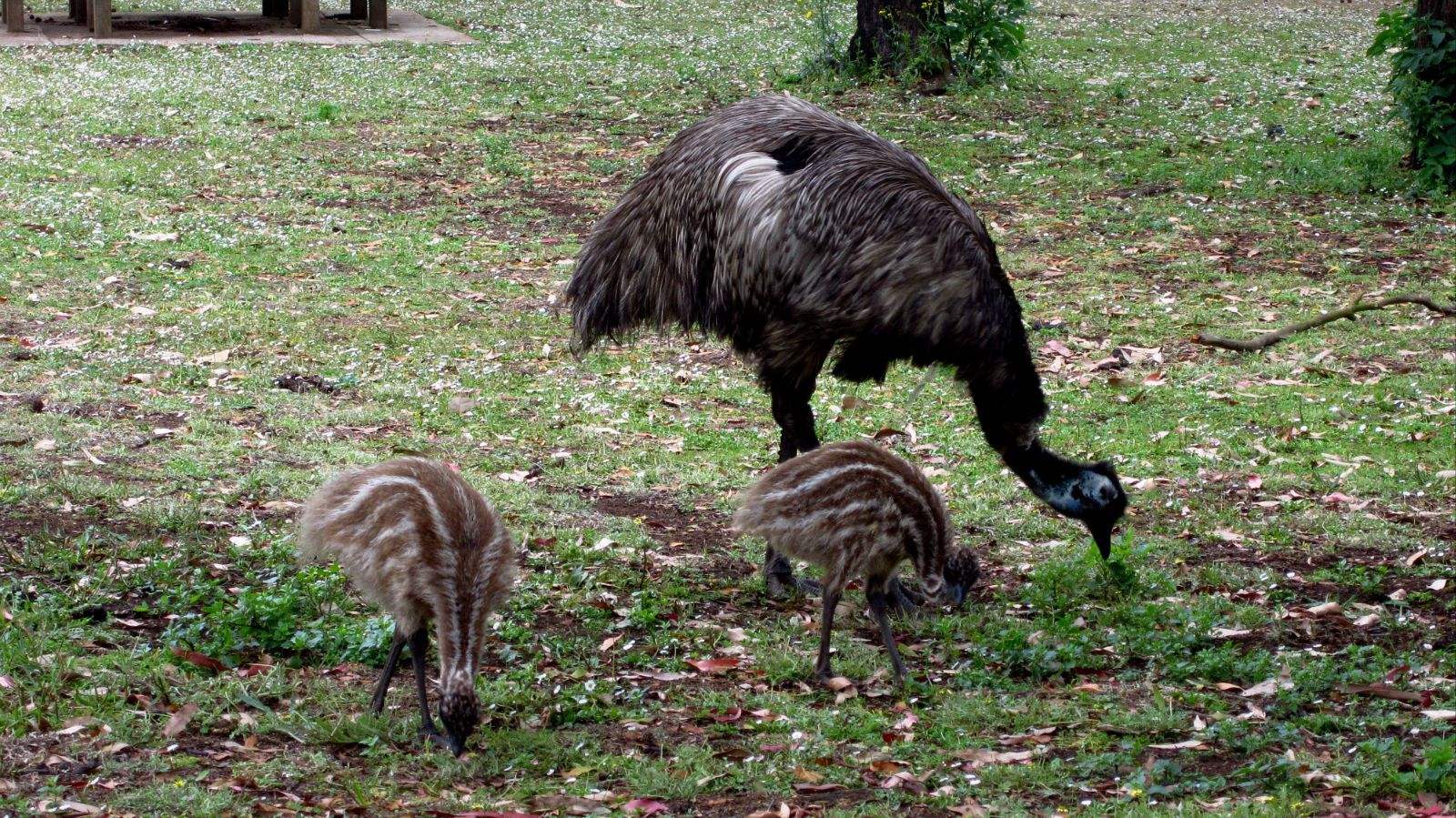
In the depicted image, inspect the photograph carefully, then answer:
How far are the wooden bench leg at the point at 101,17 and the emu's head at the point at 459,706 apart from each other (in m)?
20.0

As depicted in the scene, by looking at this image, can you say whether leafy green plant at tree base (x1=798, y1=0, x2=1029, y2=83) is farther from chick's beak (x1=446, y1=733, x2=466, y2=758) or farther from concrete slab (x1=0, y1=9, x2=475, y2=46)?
chick's beak (x1=446, y1=733, x2=466, y2=758)

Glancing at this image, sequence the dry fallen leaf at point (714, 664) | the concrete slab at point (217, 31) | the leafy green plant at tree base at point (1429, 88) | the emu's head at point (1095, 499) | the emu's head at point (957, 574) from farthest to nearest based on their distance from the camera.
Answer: the concrete slab at point (217, 31)
the leafy green plant at tree base at point (1429, 88)
the emu's head at point (1095, 499)
the emu's head at point (957, 574)
the dry fallen leaf at point (714, 664)

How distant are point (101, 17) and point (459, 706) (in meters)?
20.1

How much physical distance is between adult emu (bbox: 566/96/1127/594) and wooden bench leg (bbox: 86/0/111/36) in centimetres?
1763

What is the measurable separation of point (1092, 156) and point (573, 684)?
38.2 feet

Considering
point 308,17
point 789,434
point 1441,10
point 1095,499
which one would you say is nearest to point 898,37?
point 1441,10

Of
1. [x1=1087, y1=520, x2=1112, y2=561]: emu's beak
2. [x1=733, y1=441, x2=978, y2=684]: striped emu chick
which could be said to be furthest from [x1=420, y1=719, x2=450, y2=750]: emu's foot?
[x1=1087, y1=520, x2=1112, y2=561]: emu's beak

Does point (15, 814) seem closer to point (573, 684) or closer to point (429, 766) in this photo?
point (429, 766)

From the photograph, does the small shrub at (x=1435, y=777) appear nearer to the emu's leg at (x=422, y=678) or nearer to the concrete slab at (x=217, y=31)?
the emu's leg at (x=422, y=678)

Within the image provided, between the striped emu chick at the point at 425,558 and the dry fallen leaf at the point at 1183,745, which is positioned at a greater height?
the striped emu chick at the point at 425,558

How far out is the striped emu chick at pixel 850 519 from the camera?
6266mm

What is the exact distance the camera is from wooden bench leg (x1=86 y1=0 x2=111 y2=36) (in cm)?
2250

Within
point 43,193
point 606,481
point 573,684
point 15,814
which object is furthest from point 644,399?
point 43,193

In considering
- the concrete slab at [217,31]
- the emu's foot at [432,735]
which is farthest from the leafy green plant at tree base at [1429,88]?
the concrete slab at [217,31]
